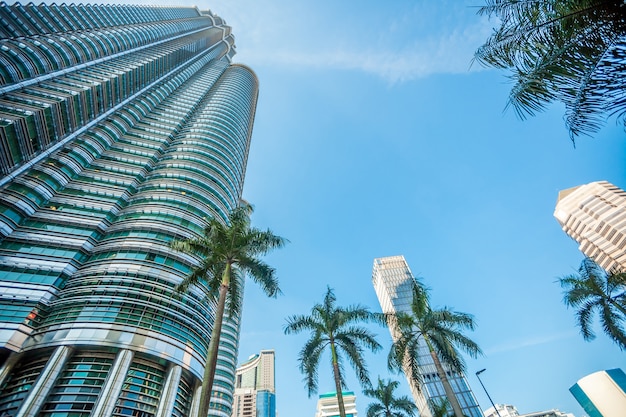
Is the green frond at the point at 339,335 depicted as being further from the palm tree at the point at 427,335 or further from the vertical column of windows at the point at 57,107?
the vertical column of windows at the point at 57,107

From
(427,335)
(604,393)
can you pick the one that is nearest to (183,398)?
(427,335)

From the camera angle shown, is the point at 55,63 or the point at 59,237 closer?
the point at 59,237

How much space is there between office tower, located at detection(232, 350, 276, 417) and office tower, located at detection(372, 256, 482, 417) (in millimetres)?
73560

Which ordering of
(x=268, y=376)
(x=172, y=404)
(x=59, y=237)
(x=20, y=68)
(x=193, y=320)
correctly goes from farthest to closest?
(x=268, y=376) < (x=20, y=68) < (x=59, y=237) < (x=193, y=320) < (x=172, y=404)

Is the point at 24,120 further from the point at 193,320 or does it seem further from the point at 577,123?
the point at 577,123

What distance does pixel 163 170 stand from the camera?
50500mm

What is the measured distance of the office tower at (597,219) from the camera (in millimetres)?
84438

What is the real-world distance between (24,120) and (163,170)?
1756 cm

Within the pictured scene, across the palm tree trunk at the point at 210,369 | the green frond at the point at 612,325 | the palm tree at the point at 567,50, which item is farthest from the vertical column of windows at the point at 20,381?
the green frond at the point at 612,325

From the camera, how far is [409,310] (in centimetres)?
10075

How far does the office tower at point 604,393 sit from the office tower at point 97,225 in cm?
7314

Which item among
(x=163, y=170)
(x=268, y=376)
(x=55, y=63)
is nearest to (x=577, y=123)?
(x=163, y=170)

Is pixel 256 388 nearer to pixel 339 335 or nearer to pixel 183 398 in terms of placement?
pixel 183 398

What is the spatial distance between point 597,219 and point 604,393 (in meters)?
51.0
